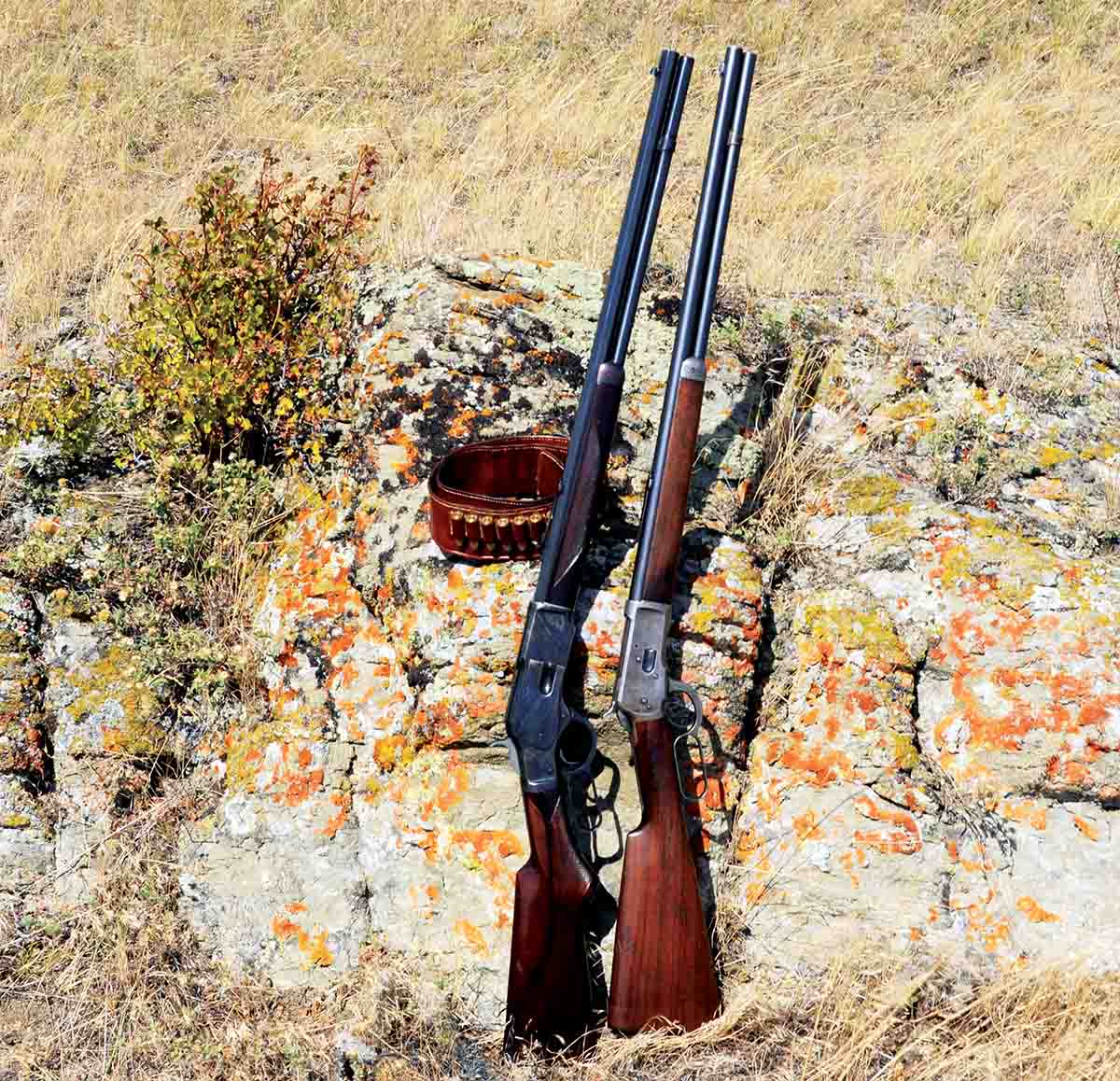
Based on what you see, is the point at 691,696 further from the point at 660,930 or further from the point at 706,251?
the point at 706,251

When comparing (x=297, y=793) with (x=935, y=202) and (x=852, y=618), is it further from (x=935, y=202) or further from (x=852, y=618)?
(x=935, y=202)

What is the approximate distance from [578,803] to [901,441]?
2056mm

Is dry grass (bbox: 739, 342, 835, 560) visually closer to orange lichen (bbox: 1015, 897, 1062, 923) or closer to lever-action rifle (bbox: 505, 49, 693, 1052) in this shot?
lever-action rifle (bbox: 505, 49, 693, 1052)

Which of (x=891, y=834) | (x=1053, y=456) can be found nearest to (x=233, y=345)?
(x=891, y=834)

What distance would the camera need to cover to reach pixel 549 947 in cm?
307

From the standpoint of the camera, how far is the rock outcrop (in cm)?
327

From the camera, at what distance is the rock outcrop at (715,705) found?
10.7 ft

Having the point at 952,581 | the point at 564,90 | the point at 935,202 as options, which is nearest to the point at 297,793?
the point at 952,581

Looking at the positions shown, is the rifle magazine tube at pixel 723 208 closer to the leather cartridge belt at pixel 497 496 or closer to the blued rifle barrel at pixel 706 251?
the blued rifle barrel at pixel 706 251

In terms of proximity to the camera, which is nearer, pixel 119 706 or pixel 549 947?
pixel 549 947

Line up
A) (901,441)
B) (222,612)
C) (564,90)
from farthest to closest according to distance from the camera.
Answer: (564,90) < (901,441) < (222,612)

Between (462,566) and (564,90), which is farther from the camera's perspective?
(564,90)

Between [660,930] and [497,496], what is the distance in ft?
5.35

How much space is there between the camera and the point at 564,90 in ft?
26.8
